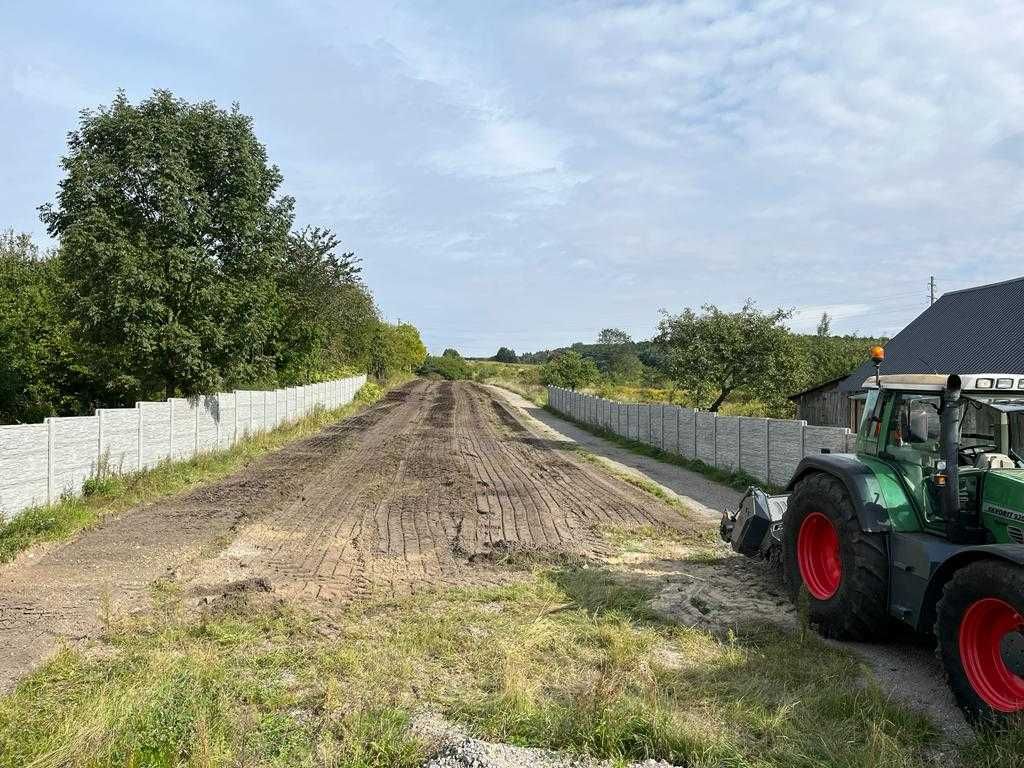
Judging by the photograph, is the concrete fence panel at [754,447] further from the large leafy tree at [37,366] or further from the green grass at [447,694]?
the large leafy tree at [37,366]

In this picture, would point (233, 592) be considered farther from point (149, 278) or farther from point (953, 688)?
point (149, 278)

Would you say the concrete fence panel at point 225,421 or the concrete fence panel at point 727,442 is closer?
the concrete fence panel at point 727,442

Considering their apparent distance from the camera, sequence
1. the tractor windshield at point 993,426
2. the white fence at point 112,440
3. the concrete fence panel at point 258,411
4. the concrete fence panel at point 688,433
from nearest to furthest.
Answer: the tractor windshield at point 993,426 → the white fence at point 112,440 → the concrete fence panel at point 688,433 → the concrete fence panel at point 258,411

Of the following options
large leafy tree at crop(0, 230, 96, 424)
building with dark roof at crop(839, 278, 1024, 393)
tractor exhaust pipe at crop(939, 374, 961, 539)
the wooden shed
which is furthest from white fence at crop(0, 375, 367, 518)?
the wooden shed

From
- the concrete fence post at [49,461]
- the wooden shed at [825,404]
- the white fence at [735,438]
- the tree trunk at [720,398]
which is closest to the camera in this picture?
the concrete fence post at [49,461]

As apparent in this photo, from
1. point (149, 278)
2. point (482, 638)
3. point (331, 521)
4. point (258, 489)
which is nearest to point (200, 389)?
point (149, 278)

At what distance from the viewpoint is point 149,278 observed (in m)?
16.2

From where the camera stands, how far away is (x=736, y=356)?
24.8 meters

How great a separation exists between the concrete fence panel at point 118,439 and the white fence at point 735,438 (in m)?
11.2

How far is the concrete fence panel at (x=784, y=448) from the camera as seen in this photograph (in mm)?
13719

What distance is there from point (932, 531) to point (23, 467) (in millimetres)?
10639

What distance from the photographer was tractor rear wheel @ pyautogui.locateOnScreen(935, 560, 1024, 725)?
13.0ft

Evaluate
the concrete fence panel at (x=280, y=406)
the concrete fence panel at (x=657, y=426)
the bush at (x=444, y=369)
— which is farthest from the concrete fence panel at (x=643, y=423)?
the bush at (x=444, y=369)

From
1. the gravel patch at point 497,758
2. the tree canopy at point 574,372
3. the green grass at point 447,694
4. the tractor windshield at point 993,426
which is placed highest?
the tree canopy at point 574,372
